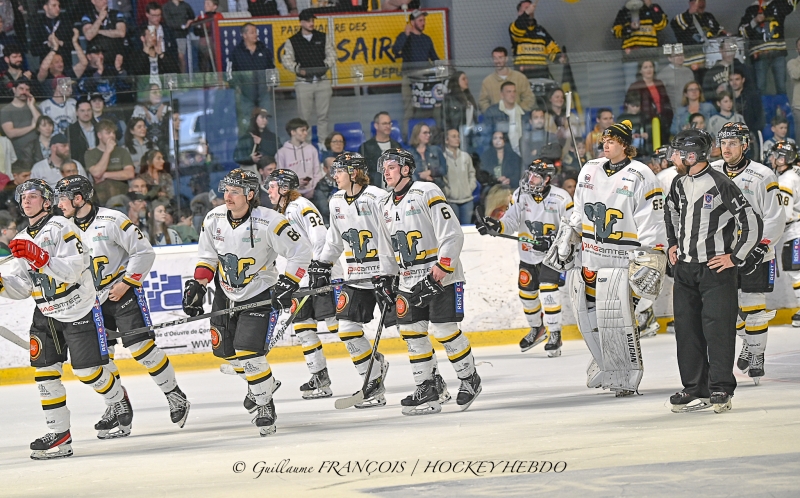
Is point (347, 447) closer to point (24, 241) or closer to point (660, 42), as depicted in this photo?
point (24, 241)

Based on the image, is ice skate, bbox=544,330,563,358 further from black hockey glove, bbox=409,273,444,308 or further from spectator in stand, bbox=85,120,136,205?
spectator in stand, bbox=85,120,136,205

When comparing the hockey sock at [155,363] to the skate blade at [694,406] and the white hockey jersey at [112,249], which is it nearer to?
the white hockey jersey at [112,249]

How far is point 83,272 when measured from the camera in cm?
609

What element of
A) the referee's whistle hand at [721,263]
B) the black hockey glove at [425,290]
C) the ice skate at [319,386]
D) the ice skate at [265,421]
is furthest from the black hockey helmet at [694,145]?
the ice skate at [319,386]

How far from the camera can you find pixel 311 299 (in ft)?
25.4

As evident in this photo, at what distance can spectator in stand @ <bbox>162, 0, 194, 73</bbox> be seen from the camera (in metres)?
11.2

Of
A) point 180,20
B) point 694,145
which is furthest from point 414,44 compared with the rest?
point 694,145

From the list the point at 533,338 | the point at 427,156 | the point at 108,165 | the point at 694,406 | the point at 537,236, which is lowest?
the point at 533,338

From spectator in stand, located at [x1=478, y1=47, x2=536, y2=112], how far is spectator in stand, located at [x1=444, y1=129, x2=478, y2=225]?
0.42 m

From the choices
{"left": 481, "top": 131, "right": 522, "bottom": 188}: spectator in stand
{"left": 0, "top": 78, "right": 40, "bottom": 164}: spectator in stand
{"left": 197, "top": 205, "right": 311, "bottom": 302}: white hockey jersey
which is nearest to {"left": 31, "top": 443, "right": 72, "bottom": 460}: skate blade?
{"left": 197, "top": 205, "right": 311, "bottom": 302}: white hockey jersey

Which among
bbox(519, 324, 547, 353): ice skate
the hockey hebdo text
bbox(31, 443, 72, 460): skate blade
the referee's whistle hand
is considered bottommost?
bbox(519, 324, 547, 353): ice skate

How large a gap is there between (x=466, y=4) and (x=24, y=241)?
7.18 m

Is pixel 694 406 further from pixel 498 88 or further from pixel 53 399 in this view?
pixel 498 88

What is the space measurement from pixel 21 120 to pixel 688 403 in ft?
20.9
